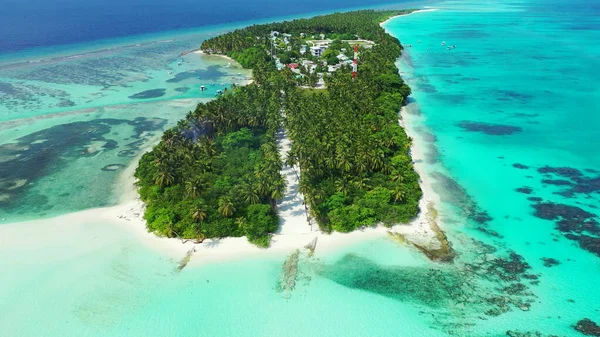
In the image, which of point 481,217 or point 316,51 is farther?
point 316,51

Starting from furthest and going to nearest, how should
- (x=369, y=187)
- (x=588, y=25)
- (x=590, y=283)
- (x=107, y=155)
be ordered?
1. (x=588, y=25)
2. (x=107, y=155)
3. (x=369, y=187)
4. (x=590, y=283)

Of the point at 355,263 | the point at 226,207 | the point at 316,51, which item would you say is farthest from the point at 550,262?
the point at 316,51

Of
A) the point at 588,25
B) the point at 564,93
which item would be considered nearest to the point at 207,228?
the point at 564,93

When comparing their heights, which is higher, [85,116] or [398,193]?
[85,116]

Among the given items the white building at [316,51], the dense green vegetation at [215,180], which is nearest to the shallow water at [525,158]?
the dense green vegetation at [215,180]

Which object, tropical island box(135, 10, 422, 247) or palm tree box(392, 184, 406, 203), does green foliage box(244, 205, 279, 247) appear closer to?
tropical island box(135, 10, 422, 247)

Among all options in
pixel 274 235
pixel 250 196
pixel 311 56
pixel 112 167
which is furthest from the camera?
pixel 311 56

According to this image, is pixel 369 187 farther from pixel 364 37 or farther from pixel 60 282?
pixel 364 37

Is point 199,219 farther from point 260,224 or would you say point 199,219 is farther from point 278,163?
point 278,163
